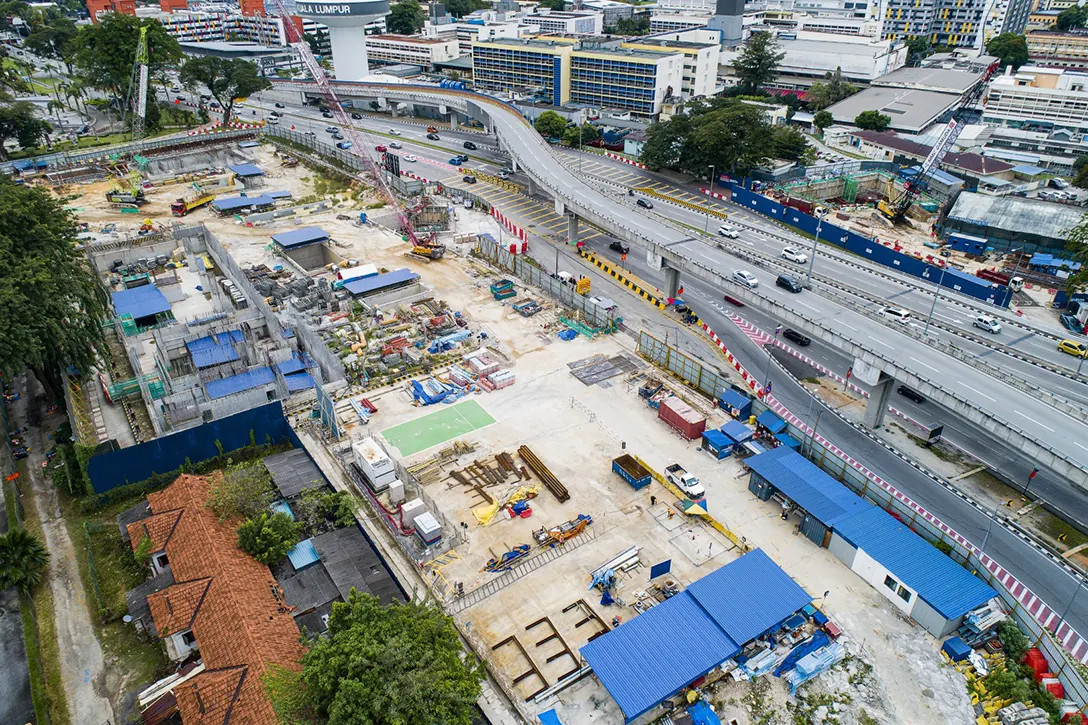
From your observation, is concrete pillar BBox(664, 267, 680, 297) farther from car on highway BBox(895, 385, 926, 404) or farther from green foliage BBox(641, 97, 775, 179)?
green foliage BBox(641, 97, 775, 179)

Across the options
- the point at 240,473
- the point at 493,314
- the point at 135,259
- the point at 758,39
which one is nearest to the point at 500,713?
the point at 240,473

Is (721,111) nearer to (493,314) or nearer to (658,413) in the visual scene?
(493,314)

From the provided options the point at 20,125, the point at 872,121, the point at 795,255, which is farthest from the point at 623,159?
the point at 20,125

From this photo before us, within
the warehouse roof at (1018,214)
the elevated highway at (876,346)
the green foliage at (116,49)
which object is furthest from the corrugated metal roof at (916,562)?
the green foliage at (116,49)

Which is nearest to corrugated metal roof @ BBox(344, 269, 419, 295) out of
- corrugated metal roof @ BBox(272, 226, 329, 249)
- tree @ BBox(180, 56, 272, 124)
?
corrugated metal roof @ BBox(272, 226, 329, 249)

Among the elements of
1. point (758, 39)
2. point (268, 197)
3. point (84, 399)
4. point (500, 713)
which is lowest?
point (500, 713)
